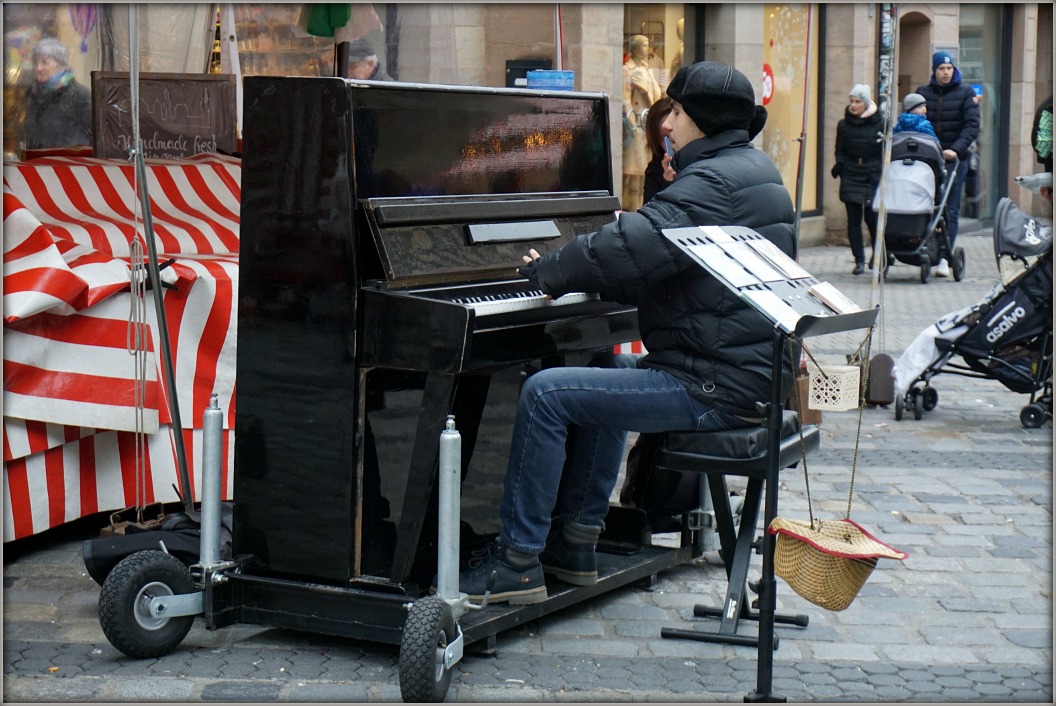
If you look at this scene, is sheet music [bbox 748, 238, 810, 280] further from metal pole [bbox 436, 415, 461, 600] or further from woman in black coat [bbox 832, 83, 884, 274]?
woman in black coat [bbox 832, 83, 884, 274]

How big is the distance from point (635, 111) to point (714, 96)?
363 inches

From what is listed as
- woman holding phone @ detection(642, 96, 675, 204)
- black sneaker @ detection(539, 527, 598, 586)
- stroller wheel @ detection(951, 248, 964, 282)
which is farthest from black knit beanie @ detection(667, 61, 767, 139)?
stroller wheel @ detection(951, 248, 964, 282)

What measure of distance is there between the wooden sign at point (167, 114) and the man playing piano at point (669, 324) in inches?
119

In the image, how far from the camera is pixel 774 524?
3.84 m

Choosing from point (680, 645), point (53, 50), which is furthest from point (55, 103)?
point (680, 645)

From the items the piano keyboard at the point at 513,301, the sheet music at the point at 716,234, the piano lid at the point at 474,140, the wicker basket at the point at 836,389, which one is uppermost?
the piano lid at the point at 474,140

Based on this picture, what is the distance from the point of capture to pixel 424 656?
12.5 feet

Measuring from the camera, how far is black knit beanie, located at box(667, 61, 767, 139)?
4.31 m

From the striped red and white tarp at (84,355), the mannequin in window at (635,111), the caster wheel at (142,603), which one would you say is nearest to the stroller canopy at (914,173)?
the mannequin in window at (635,111)

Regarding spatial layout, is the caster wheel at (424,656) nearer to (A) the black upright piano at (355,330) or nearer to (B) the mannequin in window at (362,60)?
(A) the black upright piano at (355,330)

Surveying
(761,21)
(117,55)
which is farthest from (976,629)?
(761,21)

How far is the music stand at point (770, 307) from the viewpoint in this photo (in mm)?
3709

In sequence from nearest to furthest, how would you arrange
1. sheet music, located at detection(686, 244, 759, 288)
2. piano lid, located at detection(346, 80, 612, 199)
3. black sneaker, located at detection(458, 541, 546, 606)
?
1. sheet music, located at detection(686, 244, 759, 288)
2. piano lid, located at detection(346, 80, 612, 199)
3. black sneaker, located at detection(458, 541, 546, 606)

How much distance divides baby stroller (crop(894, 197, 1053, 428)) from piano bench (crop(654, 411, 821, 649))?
3389 mm
